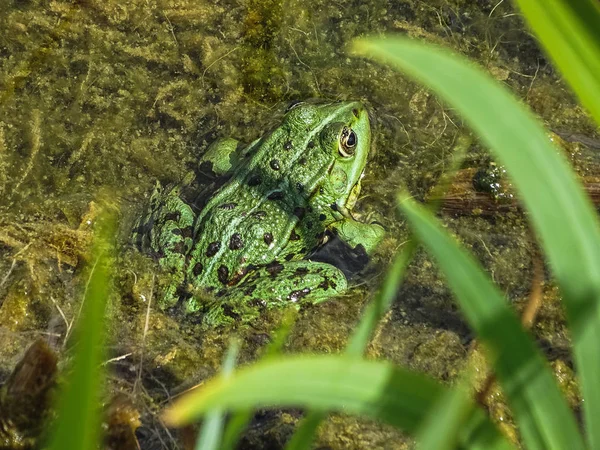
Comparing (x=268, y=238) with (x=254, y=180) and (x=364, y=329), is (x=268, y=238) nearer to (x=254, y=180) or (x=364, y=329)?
(x=254, y=180)

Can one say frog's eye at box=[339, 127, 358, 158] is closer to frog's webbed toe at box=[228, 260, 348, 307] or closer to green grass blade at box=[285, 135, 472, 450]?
frog's webbed toe at box=[228, 260, 348, 307]

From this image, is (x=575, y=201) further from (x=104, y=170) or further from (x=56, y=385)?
(x=104, y=170)

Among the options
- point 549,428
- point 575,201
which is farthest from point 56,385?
point 575,201

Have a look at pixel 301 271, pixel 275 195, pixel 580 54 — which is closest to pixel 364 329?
pixel 580 54

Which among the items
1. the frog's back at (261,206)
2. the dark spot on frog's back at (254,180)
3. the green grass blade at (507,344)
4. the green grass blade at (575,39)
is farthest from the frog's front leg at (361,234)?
the green grass blade at (575,39)

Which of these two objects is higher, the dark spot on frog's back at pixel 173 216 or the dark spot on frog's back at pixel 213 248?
the dark spot on frog's back at pixel 173 216

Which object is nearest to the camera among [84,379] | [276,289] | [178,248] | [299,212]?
[84,379]

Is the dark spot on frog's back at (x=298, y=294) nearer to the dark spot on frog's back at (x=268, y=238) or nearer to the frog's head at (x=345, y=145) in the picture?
the dark spot on frog's back at (x=268, y=238)
